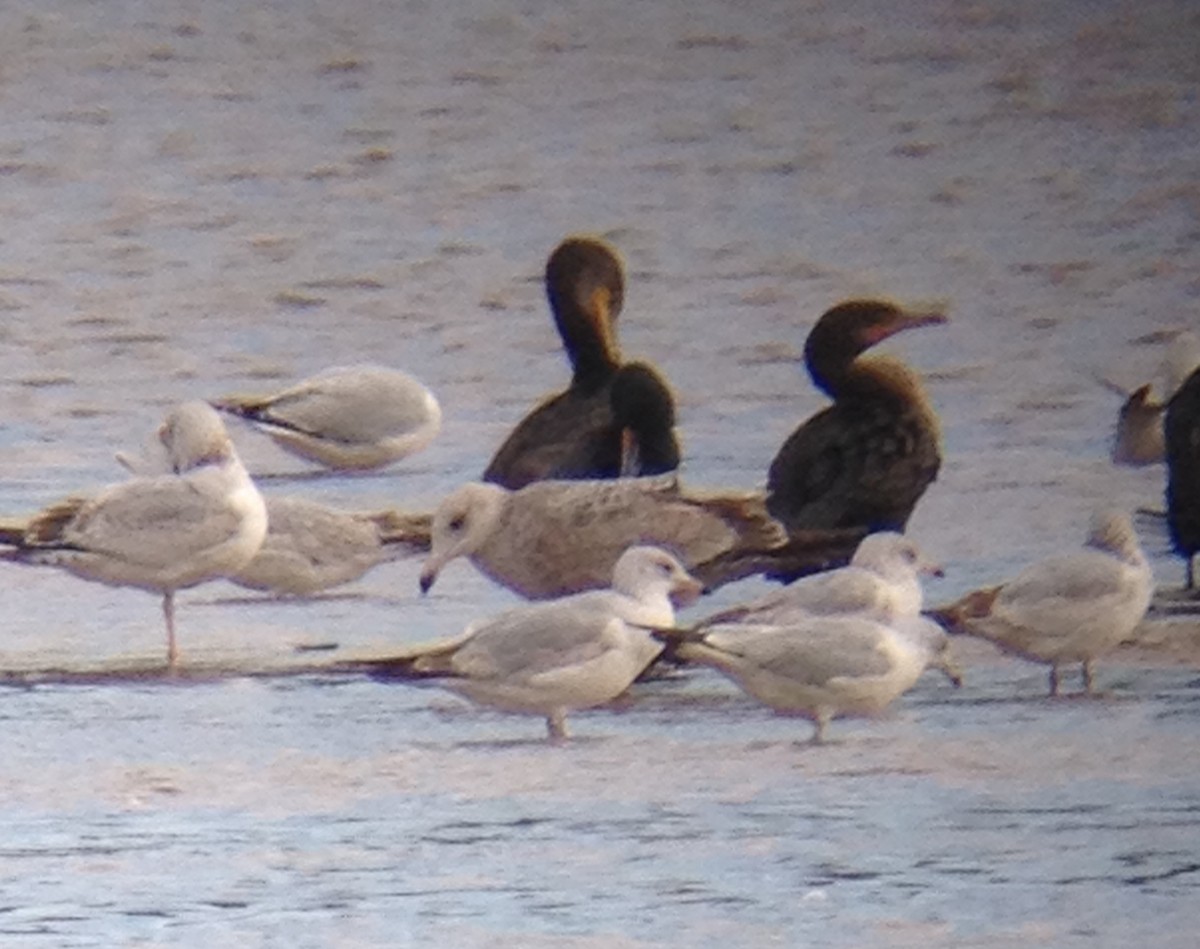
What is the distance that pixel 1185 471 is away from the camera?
13.4 ft

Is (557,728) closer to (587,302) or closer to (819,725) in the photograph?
(819,725)

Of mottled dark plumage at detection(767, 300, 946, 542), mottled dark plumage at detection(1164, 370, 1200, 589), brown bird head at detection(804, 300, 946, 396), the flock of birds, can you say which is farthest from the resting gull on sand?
mottled dark plumage at detection(1164, 370, 1200, 589)

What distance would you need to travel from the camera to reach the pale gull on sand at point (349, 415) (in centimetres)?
429

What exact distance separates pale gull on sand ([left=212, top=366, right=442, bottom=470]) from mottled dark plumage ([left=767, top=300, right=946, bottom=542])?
46 centimetres

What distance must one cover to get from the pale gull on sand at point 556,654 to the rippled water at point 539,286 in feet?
0.22

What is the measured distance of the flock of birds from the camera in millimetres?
3562

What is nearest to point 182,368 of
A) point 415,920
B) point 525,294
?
point 525,294

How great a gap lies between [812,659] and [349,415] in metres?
0.99

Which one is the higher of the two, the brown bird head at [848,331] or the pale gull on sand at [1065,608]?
the brown bird head at [848,331]

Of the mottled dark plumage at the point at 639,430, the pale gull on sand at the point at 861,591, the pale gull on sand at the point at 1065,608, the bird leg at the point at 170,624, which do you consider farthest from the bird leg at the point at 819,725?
the bird leg at the point at 170,624

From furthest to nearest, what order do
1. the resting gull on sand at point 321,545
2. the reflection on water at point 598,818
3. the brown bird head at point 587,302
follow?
the brown bird head at point 587,302, the resting gull on sand at point 321,545, the reflection on water at point 598,818

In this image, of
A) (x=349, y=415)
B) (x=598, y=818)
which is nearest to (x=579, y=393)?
(x=349, y=415)

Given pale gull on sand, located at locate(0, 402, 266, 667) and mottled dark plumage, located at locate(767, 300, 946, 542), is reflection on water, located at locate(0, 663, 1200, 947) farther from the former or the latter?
mottled dark plumage, located at locate(767, 300, 946, 542)

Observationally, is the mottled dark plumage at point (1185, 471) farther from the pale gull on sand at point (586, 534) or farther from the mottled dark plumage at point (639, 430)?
the mottled dark plumage at point (639, 430)
